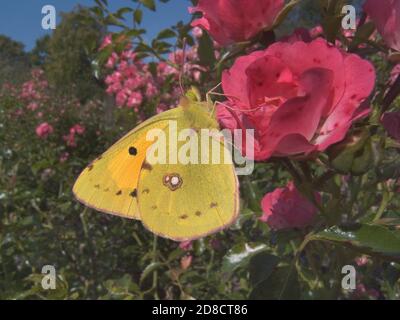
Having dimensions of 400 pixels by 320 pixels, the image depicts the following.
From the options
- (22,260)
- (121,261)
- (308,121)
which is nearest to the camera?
(308,121)

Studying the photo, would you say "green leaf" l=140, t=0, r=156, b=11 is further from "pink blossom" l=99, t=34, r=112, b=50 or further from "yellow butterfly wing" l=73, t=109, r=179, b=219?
"yellow butterfly wing" l=73, t=109, r=179, b=219

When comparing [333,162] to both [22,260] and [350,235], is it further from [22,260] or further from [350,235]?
[22,260]

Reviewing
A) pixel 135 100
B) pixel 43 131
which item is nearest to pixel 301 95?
pixel 135 100

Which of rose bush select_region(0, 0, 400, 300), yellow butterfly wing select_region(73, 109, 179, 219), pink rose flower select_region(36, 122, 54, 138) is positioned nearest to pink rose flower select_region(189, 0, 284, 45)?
rose bush select_region(0, 0, 400, 300)

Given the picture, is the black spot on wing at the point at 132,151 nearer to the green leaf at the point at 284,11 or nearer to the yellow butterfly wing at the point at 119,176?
the yellow butterfly wing at the point at 119,176
